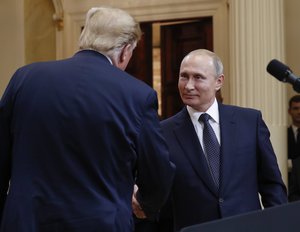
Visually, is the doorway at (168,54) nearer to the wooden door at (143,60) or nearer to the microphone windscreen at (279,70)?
the wooden door at (143,60)

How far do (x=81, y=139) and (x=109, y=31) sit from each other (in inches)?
16.0

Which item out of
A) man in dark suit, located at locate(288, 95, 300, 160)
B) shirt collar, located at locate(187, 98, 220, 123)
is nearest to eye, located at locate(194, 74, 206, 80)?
shirt collar, located at locate(187, 98, 220, 123)

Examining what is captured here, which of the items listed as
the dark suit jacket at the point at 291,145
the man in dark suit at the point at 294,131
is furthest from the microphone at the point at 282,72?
the dark suit jacket at the point at 291,145

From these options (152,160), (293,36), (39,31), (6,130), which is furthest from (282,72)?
(39,31)

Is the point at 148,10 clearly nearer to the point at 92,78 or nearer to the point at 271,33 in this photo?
the point at 271,33

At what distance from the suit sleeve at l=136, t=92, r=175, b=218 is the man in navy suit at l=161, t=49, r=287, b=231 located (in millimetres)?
434

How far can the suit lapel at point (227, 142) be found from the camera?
9.04 feet

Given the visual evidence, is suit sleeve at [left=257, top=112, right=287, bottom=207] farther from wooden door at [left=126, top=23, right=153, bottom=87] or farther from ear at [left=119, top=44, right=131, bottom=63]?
wooden door at [left=126, top=23, right=153, bottom=87]

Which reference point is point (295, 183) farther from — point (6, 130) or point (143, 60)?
point (143, 60)

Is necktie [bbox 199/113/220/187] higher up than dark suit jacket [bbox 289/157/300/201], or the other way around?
necktie [bbox 199/113/220/187]

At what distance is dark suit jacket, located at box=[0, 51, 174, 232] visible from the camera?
6.79 feet

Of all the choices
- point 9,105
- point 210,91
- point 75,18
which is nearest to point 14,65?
point 75,18

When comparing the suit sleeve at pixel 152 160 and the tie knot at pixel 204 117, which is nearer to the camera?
the suit sleeve at pixel 152 160

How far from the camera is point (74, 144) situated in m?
2.09
